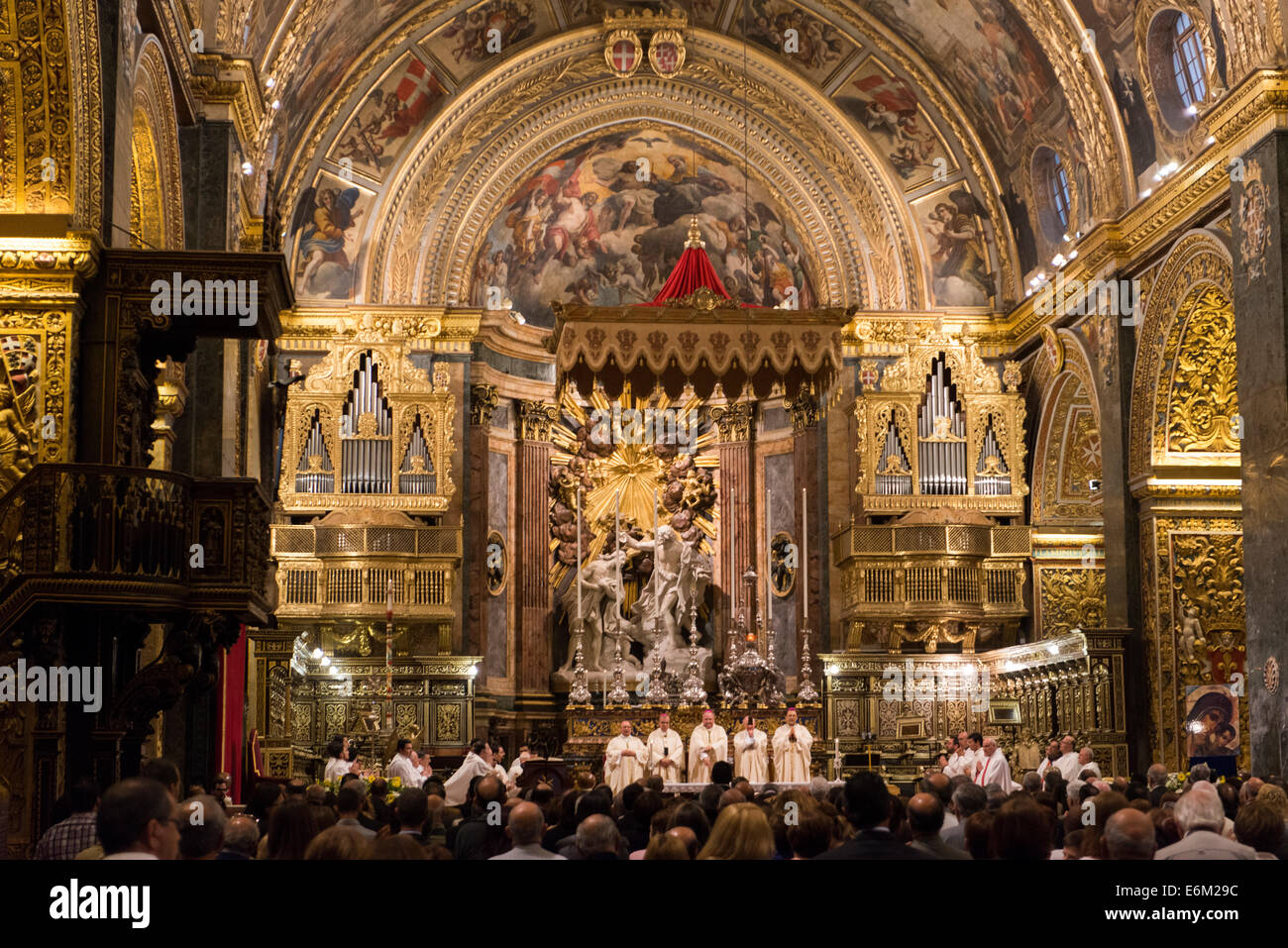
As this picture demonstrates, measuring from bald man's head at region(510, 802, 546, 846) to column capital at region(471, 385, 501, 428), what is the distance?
17581 mm

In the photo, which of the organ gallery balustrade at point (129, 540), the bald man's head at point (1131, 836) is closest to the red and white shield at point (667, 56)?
the organ gallery balustrade at point (129, 540)

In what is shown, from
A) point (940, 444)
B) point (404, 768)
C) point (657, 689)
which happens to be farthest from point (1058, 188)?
point (404, 768)

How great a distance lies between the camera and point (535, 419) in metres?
25.6

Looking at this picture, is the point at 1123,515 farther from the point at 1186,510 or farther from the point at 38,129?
the point at 38,129

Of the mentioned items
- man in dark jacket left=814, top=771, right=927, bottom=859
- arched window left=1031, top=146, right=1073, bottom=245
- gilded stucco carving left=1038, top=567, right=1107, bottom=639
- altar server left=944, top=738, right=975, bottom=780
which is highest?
arched window left=1031, top=146, right=1073, bottom=245

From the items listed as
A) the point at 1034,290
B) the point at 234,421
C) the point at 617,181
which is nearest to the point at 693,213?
the point at 617,181

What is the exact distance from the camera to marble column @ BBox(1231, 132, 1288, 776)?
49.8ft

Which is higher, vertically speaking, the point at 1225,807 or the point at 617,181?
the point at 617,181

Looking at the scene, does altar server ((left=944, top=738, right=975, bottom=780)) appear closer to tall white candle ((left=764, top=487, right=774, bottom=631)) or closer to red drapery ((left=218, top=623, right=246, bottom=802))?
tall white candle ((left=764, top=487, right=774, bottom=631))

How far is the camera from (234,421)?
17.7 metres

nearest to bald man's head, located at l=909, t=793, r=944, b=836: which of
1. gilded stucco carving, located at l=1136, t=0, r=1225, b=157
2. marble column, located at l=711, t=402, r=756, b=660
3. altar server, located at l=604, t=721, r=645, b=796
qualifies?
altar server, located at l=604, t=721, r=645, b=796

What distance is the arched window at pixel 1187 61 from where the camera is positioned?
59.2 ft
